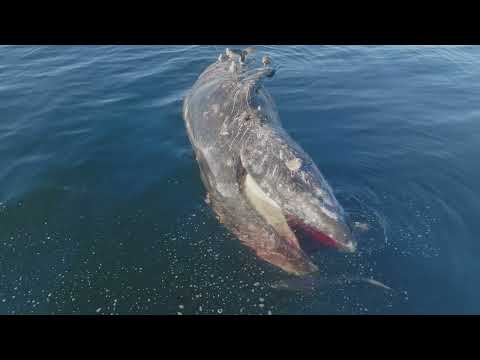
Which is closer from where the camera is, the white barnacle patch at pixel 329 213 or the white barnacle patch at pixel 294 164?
the white barnacle patch at pixel 329 213

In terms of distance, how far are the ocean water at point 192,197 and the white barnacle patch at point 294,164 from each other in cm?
175

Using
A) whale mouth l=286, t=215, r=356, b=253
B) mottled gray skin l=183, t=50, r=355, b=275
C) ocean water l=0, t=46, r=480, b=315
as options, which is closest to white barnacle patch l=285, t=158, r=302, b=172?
mottled gray skin l=183, t=50, r=355, b=275

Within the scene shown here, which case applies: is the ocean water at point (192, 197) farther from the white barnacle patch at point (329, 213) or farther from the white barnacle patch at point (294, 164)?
the white barnacle patch at point (294, 164)

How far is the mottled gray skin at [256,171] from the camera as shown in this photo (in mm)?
6148

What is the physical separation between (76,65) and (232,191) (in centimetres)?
1290

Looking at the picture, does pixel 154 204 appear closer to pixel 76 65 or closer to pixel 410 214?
pixel 410 214

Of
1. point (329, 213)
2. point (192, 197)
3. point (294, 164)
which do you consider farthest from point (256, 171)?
point (192, 197)

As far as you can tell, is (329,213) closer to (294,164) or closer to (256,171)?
(294,164)

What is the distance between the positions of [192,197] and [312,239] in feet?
10.5

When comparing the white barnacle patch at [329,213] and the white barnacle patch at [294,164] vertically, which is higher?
the white barnacle patch at [294,164]

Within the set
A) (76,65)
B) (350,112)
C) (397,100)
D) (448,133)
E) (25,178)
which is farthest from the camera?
(76,65)

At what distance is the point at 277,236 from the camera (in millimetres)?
6488

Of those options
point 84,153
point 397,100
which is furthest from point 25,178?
point 397,100

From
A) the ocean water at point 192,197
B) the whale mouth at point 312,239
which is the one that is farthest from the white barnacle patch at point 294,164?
the ocean water at point 192,197
